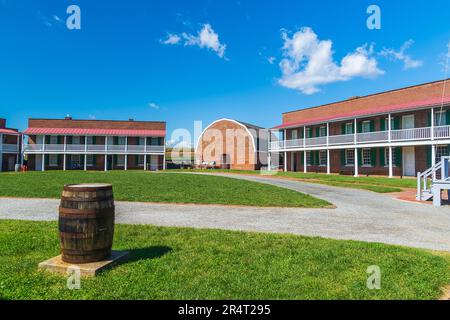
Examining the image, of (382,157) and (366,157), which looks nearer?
(382,157)

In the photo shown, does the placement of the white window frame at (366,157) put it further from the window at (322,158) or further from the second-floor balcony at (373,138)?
the window at (322,158)

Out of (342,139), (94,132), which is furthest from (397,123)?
(94,132)

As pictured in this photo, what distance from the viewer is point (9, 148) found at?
38250mm

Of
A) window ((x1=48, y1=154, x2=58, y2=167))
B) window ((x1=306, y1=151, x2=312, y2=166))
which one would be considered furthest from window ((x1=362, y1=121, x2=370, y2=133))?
window ((x1=48, y1=154, x2=58, y2=167))

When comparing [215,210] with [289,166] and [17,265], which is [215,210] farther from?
[289,166]

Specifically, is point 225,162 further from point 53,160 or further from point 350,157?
point 53,160

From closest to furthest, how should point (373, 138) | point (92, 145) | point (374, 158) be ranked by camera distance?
1. point (373, 138)
2. point (374, 158)
3. point (92, 145)

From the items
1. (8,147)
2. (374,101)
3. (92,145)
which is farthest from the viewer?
(8,147)

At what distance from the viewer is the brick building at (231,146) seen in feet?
132

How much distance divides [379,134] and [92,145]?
31002mm

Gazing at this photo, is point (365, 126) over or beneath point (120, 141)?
over

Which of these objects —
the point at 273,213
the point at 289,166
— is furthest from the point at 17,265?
the point at 289,166

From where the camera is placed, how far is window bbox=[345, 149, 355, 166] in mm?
28547

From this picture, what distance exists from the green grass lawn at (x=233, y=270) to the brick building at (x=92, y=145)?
3347 centimetres
